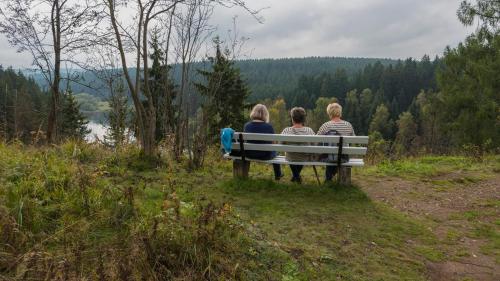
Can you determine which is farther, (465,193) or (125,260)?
(465,193)

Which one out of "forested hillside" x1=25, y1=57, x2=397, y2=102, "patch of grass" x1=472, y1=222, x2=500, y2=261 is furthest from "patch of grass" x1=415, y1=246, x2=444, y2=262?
"forested hillside" x1=25, y1=57, x2=397, y2=102

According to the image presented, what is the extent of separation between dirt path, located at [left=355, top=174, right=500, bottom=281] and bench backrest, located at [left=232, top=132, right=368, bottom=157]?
1.11m

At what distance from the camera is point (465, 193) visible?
724 centimetres

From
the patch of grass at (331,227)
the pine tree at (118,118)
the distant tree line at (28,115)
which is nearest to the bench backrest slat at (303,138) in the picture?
the patch of grass at (331,227)

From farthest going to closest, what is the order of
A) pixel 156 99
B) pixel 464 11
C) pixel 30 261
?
1. pixel 464 11
2. pixel 156 99
3. pixel 30 261

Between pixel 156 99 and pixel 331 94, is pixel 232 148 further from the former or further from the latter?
pixel 331 94

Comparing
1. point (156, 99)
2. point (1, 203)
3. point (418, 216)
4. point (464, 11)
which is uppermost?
point (464, 11)

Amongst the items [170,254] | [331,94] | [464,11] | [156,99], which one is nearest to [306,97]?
[331,94]

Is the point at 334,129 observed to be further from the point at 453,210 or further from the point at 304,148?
the point at 453,210

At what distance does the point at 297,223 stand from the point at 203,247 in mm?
1745

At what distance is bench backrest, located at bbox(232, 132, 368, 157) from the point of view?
19.4ft

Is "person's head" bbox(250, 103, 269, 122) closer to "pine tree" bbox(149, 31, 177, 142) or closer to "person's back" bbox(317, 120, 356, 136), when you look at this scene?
"person's back" bbox(317, 120, 356, 136)

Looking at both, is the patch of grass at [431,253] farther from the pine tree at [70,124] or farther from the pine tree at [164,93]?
the pine tree at [70,124]

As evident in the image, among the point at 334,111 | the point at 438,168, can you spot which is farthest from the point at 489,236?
the point at 438,168
